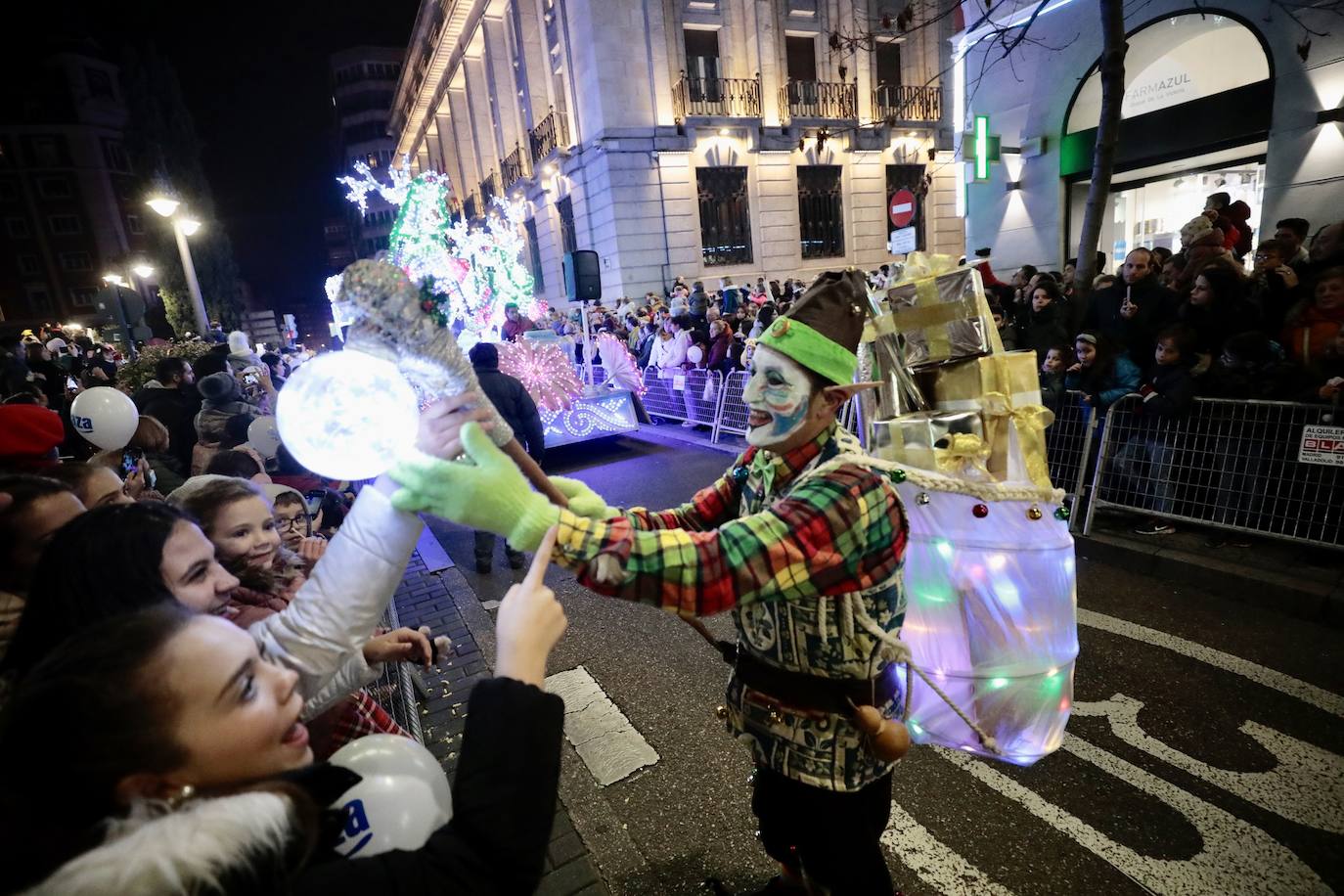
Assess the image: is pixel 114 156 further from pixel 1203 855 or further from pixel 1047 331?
pixel 1203 855

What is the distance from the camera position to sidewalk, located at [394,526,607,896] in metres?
2.57

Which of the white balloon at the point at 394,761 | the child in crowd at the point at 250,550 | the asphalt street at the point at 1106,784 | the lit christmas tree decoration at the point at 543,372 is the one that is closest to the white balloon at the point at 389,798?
the white balloon at the point at 394,761

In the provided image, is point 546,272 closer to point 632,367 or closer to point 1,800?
point 632,367

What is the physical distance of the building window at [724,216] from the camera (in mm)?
20766

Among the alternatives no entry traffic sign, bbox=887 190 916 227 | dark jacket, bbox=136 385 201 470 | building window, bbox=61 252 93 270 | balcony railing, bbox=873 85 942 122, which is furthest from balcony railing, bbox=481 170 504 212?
building window, bbox=61 252 93 270

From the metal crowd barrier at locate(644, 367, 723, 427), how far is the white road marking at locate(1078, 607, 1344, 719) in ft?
21.2

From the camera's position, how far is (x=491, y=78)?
2773 cm

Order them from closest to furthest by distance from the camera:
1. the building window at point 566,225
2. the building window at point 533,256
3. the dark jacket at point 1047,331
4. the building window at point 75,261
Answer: the dark jacket at point 1047,331 < the building window at point 566,225 < the building window at point 533,256 < the building window at point 75,261

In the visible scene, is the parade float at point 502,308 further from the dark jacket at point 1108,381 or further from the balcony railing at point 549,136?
the balcony railing at point 549,136

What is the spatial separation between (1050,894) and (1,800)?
3.05m

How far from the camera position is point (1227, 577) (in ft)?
14.6

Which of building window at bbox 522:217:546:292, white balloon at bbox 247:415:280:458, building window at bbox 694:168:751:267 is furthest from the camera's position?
building window at bbox 522:217:546:292

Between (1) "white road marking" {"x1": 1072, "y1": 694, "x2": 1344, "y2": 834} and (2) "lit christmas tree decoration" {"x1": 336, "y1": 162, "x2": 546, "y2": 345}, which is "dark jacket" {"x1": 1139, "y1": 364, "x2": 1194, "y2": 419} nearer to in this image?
(1) "white road marking" {"x1": 1072, "y1": 694, "x2": 1344, "y2": 834}

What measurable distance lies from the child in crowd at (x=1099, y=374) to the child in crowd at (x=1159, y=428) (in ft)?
0.50
